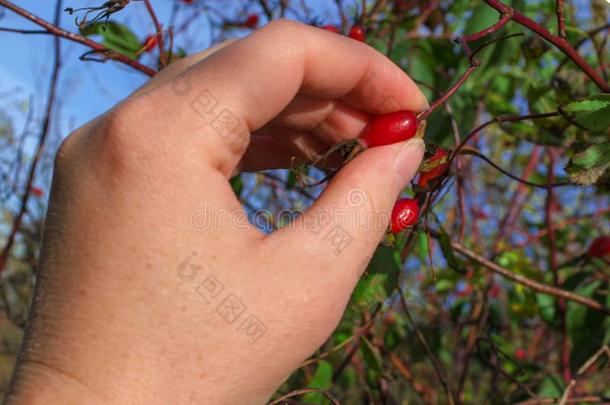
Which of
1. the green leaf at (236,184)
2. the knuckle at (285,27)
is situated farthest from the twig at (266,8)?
the knuckle at (285,27)

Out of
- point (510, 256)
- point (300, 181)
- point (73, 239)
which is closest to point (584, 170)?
point (300, 181)

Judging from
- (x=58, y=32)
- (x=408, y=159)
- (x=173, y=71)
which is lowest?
(x=408, y=159)

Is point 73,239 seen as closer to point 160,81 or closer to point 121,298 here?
point 121,298

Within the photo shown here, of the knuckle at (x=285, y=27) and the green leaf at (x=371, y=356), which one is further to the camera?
the green leaf at (x=371, y=356)

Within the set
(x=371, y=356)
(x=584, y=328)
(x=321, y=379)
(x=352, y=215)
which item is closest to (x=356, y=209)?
(x=352, y=215)

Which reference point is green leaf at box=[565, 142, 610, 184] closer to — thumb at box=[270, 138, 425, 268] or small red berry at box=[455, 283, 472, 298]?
thumb at box=[270, 138, 425, 268]

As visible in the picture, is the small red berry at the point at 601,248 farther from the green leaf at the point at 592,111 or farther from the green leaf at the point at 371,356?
the green leaf at the point at 592,111

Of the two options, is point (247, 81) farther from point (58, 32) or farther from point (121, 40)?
point (121, 40)
